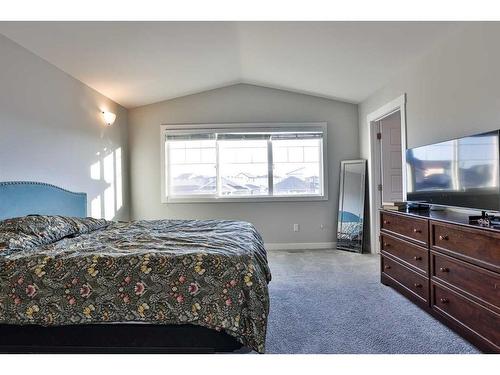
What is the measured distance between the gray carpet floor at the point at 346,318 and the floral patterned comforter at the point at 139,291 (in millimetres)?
575

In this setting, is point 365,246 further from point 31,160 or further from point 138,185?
point 31,160

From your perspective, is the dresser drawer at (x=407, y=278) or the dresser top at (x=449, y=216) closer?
the dresser top at (x=449, y=216)

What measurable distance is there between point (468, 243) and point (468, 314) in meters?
0.45

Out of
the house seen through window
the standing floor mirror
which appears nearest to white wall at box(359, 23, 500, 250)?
the standing floor mirror

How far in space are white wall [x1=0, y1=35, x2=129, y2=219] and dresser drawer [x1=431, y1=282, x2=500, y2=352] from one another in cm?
350

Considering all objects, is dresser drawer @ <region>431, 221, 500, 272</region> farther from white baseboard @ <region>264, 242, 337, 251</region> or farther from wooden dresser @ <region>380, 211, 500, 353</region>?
white baseboard @ <region>264, 242, 337, 251</region>

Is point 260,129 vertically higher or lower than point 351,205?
higher

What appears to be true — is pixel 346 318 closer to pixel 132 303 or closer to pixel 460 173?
pixel 460 173

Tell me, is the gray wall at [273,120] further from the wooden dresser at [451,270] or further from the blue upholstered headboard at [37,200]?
the wooden dresser at [451,270]

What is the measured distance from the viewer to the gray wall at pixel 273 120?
530 cm

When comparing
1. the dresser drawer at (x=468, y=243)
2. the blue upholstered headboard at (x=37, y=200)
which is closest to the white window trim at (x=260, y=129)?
the blue upholstered headboard at (x=37, y=200)

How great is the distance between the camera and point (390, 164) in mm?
4855

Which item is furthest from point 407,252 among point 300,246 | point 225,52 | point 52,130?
point 52,130
